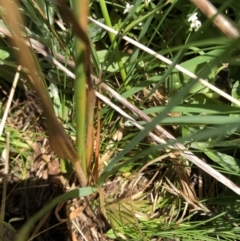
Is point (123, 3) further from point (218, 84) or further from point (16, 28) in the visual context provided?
point (16, 28)

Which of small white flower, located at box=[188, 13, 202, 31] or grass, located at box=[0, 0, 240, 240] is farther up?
small white flower, located at box=[188, 13, 202, 31]

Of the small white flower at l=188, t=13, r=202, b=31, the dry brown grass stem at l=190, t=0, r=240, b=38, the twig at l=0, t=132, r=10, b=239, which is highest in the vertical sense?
the small white flower at l=188, t=13, r=202, b=31

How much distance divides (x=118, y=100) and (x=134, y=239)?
392 millimetres

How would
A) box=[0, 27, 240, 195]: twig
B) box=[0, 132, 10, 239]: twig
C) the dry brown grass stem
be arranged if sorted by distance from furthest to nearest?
box=[0, 132, 10, 239]: twig
box=[0, 27, 240, 195]: twig
the dry brown grass stem

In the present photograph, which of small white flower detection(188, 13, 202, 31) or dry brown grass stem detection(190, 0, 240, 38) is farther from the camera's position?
small white flower detection(188, 13, 202, 31)

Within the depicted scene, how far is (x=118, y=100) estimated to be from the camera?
1196 millimetres

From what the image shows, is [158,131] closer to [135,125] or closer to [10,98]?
[135,125]

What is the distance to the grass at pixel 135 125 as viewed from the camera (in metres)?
1.19

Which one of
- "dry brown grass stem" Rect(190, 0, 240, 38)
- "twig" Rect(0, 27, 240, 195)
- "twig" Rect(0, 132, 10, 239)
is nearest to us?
"dry brown grass stem" Rect(190, 0, 240, 38)

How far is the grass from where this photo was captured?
1.19 meters

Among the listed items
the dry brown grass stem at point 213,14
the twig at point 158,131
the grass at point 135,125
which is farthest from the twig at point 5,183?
the dry brown grass stem at point 213,14

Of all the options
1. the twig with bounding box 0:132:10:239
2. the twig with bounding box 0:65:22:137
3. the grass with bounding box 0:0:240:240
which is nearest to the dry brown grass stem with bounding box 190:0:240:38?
the grass with bounding box 0:0:240:240

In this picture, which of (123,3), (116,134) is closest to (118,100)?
(116,134)

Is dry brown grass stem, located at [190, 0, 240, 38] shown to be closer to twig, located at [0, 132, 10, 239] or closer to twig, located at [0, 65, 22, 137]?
twig, located at [0, 65, 22, 137]
